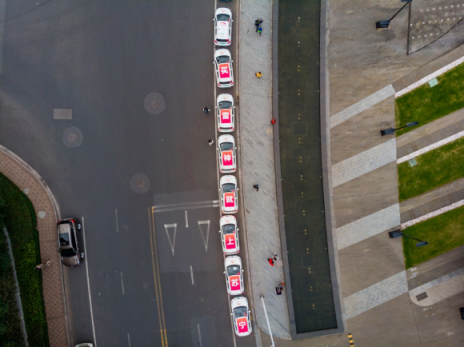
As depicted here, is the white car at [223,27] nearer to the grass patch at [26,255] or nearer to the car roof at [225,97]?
the car roof at [225,97]

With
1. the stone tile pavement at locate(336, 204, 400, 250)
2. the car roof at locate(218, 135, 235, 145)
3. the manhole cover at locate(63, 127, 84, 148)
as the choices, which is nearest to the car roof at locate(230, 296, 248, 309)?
the stone tile pavement at locate(336, 204, 400, 250)

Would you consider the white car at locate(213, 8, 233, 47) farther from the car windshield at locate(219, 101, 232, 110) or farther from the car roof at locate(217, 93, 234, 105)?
the car windshield at locate(219, 101, 232, 110)

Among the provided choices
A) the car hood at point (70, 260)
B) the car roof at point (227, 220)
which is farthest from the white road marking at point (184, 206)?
the car hood at point (70, 260)

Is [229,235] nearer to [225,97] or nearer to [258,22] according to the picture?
[225,97]

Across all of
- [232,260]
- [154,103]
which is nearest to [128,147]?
[154,103]

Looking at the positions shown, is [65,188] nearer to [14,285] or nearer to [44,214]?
[44,214]

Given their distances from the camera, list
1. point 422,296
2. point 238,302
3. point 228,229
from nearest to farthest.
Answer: point 228,229 → point 238,302 → point 422,296

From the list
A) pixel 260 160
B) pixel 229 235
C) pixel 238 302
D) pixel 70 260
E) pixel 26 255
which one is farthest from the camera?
pixel 260 160
